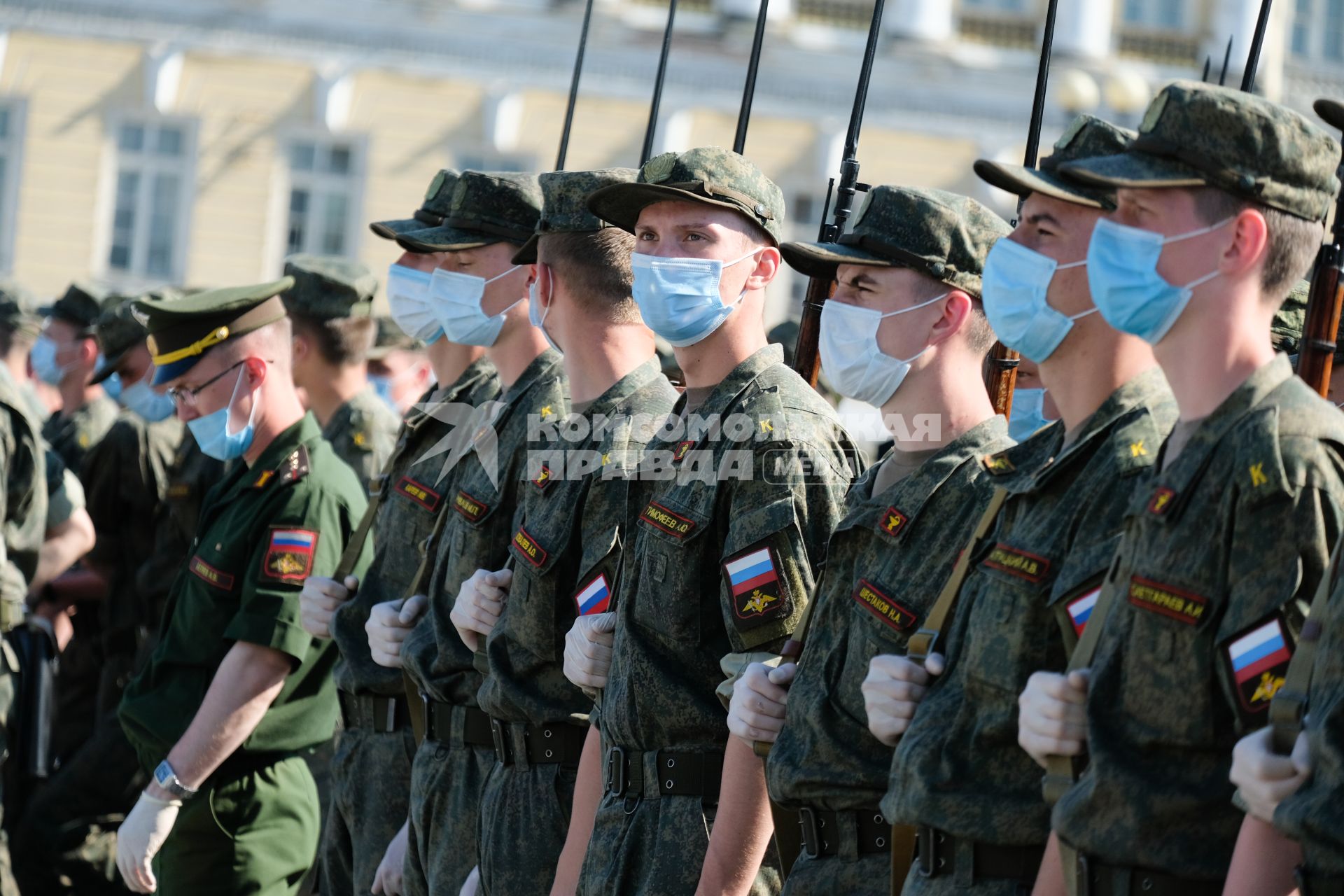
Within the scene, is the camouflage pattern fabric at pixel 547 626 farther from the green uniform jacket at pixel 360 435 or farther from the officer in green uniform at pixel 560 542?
the green uniform jacket at pixel 360 435

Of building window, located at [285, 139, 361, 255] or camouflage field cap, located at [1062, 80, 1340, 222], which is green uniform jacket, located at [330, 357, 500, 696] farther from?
building window, located at [285, 139, 361, 255]

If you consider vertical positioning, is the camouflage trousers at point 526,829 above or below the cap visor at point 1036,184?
below

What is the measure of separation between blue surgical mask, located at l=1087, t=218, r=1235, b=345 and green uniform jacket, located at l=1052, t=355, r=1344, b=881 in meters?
0.20

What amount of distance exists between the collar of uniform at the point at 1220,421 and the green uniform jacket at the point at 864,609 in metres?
0.73

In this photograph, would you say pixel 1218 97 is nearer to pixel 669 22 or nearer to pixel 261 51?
pixel 669 22

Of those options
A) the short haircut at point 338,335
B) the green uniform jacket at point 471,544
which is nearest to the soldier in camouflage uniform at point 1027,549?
the green uniform jacket at point 471,544

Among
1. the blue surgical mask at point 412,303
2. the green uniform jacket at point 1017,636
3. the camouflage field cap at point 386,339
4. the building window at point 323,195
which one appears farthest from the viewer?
the building window at point 323,195

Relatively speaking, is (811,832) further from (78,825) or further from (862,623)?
(78,825)

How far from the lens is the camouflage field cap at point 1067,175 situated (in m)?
3.41

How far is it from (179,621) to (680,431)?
90.7 inches

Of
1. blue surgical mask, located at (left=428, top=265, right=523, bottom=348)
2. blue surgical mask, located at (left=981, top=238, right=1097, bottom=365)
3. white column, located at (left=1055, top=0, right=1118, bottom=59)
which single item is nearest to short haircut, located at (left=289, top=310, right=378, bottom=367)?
blue surgical mask, located at (left=428, top=265, right=523, bottom=348)

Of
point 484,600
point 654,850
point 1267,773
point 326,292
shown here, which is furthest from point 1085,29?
point 1267,773

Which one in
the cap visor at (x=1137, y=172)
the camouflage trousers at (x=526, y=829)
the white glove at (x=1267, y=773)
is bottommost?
the camouflage trousers at (x=526, y=829)

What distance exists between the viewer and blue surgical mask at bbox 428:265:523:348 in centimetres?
579
